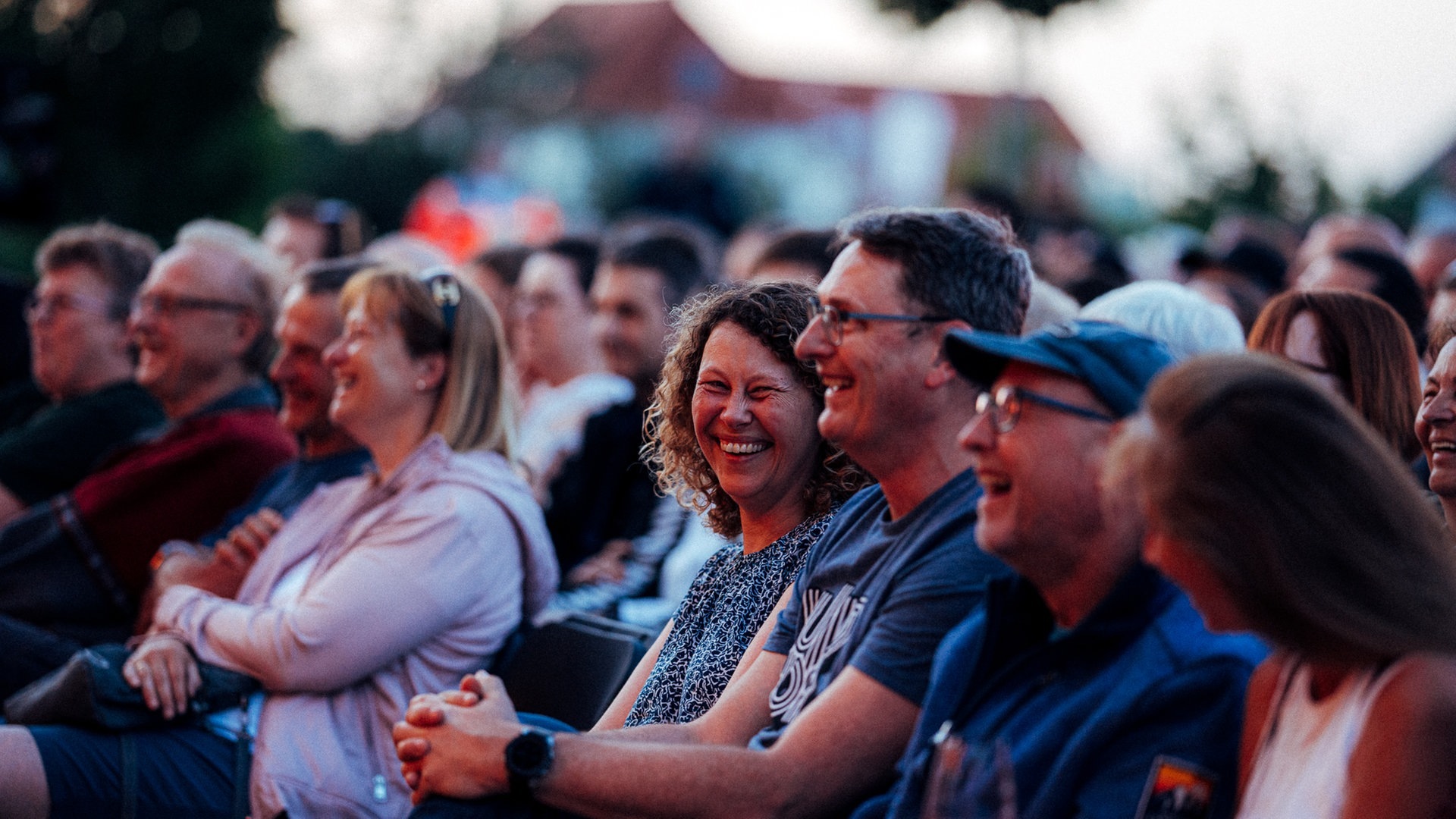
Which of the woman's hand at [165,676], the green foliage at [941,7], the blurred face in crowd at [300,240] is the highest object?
the green foliage at [941,7]

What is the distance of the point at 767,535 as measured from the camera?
329cm

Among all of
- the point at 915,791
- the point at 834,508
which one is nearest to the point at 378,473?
the point at 834,508

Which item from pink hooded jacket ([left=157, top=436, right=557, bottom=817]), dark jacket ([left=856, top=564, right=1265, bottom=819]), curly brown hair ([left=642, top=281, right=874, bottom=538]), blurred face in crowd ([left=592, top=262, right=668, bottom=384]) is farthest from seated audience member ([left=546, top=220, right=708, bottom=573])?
dark jacket ([left=856, top=564, right=1265, bottom=819])

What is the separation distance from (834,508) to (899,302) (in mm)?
726

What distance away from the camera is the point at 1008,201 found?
935 centimetres

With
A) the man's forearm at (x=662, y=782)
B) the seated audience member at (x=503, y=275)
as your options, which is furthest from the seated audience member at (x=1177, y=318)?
the seated audience member at (x=503, y=275)

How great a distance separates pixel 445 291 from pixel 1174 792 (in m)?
3.00

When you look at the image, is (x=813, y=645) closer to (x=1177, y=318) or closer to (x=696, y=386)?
(x=696, y=386)

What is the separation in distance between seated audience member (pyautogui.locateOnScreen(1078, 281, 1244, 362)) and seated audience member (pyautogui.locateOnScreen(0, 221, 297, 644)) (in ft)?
10.1

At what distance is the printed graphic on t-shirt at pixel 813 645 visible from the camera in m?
2.69

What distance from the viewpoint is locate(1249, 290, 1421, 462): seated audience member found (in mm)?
3578

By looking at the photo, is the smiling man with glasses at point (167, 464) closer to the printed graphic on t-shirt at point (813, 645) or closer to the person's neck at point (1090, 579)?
the printed graphic on t-shirt at point (813, 645)

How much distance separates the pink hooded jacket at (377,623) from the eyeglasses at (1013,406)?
6.47ft

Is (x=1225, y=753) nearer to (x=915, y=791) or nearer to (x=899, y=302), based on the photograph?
(x=915, y=791)
